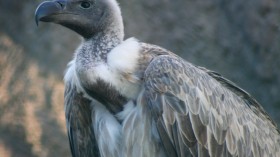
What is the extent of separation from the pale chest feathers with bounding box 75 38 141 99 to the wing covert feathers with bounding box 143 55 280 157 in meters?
0.13

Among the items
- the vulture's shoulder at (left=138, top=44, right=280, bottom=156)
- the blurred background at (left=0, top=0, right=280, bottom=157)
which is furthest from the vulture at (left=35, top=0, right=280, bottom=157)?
the blurred background at (left=0, top=0, right=280, bottom=157)

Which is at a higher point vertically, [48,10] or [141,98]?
[48,10]

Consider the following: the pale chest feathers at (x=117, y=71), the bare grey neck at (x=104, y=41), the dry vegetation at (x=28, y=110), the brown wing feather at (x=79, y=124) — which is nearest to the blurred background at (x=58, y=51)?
the dry vegetation at (x=28, y=110)

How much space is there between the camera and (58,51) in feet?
27.9

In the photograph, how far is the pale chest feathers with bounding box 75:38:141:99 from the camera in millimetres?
5664

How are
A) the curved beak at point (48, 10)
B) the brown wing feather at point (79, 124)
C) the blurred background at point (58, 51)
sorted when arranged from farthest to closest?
the blurred background at point (58, 51) < the brown wing feather at point (79, 124) < the curved beak at point (48, 10)

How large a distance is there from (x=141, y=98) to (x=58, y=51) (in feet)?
9.63

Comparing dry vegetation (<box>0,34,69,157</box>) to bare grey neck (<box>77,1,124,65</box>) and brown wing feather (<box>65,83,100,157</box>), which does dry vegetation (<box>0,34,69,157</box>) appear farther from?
bare grey neck (<box>77,1,124,65</box>)

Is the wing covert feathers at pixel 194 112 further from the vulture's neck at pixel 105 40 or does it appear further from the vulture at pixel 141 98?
the vulture's neck at pixel 105 40

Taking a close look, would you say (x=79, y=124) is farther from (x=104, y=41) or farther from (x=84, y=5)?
(x=84, y=5)

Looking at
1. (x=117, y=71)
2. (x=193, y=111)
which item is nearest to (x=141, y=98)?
(x=117, y=71)

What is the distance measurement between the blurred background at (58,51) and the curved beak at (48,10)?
2.74 metres

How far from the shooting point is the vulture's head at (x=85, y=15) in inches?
223

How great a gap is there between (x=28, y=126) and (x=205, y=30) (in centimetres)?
205
